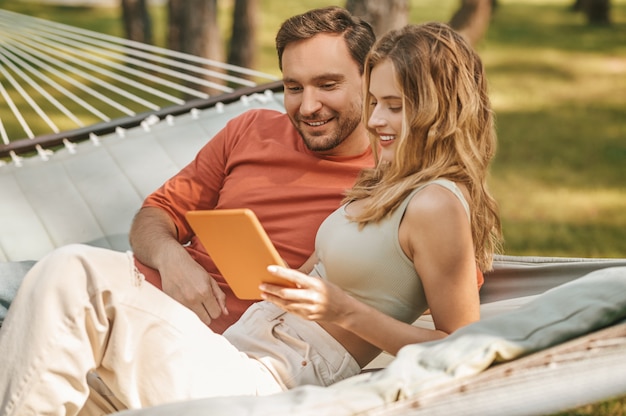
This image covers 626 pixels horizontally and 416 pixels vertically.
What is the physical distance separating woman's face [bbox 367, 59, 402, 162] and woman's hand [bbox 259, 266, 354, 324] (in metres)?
0.37

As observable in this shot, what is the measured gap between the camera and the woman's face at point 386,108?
192 centimetres

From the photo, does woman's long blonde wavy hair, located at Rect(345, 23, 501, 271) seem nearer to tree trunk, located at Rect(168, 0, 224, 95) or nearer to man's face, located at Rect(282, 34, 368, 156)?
man's face, located at Rect(282, 34, 368, 156)

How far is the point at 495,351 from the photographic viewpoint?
1.58 meters

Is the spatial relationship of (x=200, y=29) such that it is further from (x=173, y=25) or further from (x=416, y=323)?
(x=416, y=323)

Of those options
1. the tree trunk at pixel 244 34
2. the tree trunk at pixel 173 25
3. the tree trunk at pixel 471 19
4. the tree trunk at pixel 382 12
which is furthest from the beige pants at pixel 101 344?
the tree trunk at pixel 244 34

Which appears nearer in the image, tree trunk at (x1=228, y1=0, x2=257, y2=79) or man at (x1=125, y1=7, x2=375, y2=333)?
man at (x1=125, y1=7, x2=375, y2=333)

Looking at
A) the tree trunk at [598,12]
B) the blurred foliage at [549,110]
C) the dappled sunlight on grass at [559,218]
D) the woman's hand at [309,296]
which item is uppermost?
the woman's hand at [309,296]

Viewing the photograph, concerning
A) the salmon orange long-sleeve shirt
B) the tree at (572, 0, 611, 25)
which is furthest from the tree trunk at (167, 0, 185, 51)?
the tree at (572, 0, 611, 25)

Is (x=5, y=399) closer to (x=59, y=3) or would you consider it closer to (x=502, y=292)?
(x=502, y=292)

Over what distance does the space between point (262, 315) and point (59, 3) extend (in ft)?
38.8

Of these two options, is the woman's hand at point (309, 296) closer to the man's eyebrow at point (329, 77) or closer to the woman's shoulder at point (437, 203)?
the woman's shoulder at point (437, 203)

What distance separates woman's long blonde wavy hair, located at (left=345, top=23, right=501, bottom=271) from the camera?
1.87 meters

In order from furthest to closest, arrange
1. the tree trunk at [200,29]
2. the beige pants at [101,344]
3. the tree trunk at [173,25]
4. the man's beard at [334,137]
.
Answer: the tree trunk at [173,25], the tree trunk at [200,29], the man's beard at [334,137], the beige pants at [101,344]

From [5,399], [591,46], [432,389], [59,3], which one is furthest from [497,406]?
[59,3]
